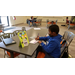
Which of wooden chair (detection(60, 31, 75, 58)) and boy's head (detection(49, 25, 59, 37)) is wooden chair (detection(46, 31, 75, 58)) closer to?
wooden chair (detection(60, 31, 75, 58))

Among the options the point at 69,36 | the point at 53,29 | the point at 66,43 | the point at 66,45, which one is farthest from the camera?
the point at 69,36

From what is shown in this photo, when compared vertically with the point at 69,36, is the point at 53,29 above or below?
above

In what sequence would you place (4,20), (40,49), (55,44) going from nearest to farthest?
(55,44)
(40,49)
(4,20)

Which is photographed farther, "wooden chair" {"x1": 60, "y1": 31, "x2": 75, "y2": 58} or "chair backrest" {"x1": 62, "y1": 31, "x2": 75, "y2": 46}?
"chair backrest" {"x1": 62, "y1": 31, "x2": 75, "y2": 46}

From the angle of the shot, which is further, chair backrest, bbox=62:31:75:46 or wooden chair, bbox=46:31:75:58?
chair backrest, bbox=62:31:75:46

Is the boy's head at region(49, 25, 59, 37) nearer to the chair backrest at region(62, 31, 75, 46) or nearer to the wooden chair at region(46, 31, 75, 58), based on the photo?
the wooden chair at region(46, 31, 75, 58)

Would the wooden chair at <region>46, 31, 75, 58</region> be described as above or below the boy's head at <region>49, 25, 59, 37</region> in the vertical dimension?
below

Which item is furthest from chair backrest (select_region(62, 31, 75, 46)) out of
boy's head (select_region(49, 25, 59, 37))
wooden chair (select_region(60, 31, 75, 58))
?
boy's head (select_region(49, 25, 59, 37))

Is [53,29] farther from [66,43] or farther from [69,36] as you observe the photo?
[69,36]

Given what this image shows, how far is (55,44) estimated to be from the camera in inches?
43.7

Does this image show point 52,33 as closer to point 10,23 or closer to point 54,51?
point 54,51

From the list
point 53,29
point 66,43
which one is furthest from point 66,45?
point 53,29
